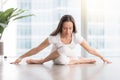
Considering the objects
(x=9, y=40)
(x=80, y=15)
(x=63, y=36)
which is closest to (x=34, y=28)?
(x=9, y=40)

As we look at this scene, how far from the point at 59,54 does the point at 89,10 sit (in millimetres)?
2347

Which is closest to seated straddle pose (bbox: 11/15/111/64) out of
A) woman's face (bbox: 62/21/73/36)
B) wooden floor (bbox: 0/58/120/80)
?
woman's face (bbox: 62/21/73/36)

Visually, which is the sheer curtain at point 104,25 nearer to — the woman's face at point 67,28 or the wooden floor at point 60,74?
the woman's face at point 67,28

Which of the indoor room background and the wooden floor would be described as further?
the indoor room background

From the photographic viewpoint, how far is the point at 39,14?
529 centimetres

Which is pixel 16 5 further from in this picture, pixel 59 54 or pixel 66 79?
pixel 66 79

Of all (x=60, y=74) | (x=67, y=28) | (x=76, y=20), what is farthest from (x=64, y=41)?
(x=76, y=20)

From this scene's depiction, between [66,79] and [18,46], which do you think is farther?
[18,46]

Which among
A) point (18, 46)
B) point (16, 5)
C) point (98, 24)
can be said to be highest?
point (16, 5)

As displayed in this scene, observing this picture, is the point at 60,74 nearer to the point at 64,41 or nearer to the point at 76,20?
the point at 64,41

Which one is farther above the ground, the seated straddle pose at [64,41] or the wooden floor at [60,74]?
the seated straddle pose at [64,41]

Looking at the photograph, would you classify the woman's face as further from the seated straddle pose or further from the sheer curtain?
the sheer curtain

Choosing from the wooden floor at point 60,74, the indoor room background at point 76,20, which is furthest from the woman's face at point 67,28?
the indoor room background at point 76,20

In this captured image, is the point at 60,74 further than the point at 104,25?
No
